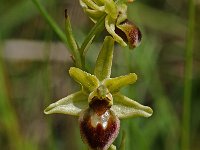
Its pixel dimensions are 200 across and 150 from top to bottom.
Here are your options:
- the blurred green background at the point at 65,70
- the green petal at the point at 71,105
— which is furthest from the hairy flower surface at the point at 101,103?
the blurred green background at the point at 65,70

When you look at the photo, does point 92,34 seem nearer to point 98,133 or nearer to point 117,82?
point 117,82

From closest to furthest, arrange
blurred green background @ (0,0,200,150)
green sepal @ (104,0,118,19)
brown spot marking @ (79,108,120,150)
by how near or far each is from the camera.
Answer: brown spot marking @ (79,108,120,150) → green sepal @ (104,0,118,19) → blurred green background @ (0,0,200,150)

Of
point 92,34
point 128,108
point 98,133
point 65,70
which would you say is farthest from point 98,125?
point 65,70

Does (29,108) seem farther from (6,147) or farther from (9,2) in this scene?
(9,2)

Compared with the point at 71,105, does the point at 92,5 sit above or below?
above

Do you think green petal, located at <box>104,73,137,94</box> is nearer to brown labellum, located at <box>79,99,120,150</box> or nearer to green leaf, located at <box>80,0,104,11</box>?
brown labellum, located at <box>79,99,120,150</box>

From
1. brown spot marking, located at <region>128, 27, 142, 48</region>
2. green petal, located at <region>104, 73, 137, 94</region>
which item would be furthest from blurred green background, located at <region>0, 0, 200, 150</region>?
brown spot marking, located at <region>128, 27, 142, 48</region>

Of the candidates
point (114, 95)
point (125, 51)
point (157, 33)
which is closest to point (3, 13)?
point (157, 33)
